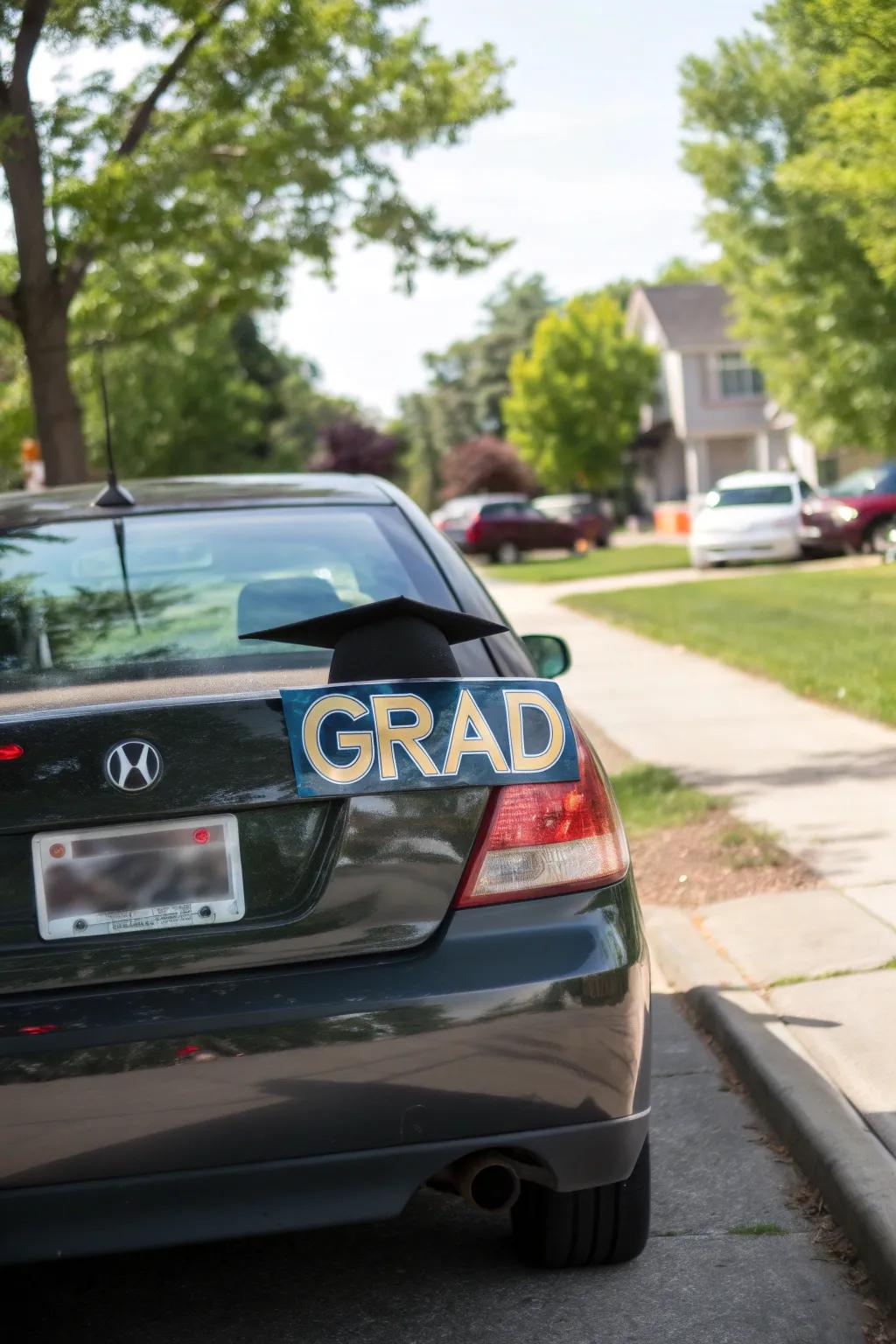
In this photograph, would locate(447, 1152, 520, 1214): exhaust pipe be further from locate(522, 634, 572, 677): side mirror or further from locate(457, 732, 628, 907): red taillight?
locate(522, 634, 572, 677): side mirror

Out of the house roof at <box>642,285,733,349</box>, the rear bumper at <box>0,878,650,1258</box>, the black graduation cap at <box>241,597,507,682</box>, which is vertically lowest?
the rear bumper at <box>0,878,650,1258</box>

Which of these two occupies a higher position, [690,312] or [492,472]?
[690,312]

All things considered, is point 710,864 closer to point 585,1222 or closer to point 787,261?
point 585,1222

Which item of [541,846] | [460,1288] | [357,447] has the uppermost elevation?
[357,447]

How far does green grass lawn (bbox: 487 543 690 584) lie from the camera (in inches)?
1251

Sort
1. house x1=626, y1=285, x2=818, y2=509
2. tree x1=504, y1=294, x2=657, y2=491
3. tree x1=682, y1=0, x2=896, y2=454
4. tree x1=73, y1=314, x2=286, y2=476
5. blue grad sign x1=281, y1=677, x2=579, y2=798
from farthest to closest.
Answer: tree x1=504, y1=294, x2=657, y2=491 → house x1=626, y1=285, x2=818, y2=509 → tree x1=73, y1=314, x2=286, y2=476 → tree x1=682, y1=0, x2=896, y2=454 → blue grad sign x1=281, y1=677, x2=579, y2=798

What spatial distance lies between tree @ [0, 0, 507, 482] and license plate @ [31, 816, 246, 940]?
8.14 meters

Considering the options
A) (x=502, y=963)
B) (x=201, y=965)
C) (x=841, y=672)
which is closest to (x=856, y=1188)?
(x=502, y=963)

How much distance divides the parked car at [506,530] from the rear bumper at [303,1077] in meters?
37.5

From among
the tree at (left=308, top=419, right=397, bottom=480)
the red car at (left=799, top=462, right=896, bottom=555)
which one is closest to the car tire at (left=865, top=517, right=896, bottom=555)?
the red car at (left=799, top=462, right=896, bottom=555)

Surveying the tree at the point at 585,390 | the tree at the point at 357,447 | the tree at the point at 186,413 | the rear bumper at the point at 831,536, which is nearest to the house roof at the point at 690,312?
the tree at the point at 585,390

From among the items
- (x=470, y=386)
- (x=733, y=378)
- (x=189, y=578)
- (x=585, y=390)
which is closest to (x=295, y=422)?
(x=470, y=386)

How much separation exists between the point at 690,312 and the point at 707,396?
3827mm

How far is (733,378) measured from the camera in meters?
61.9
